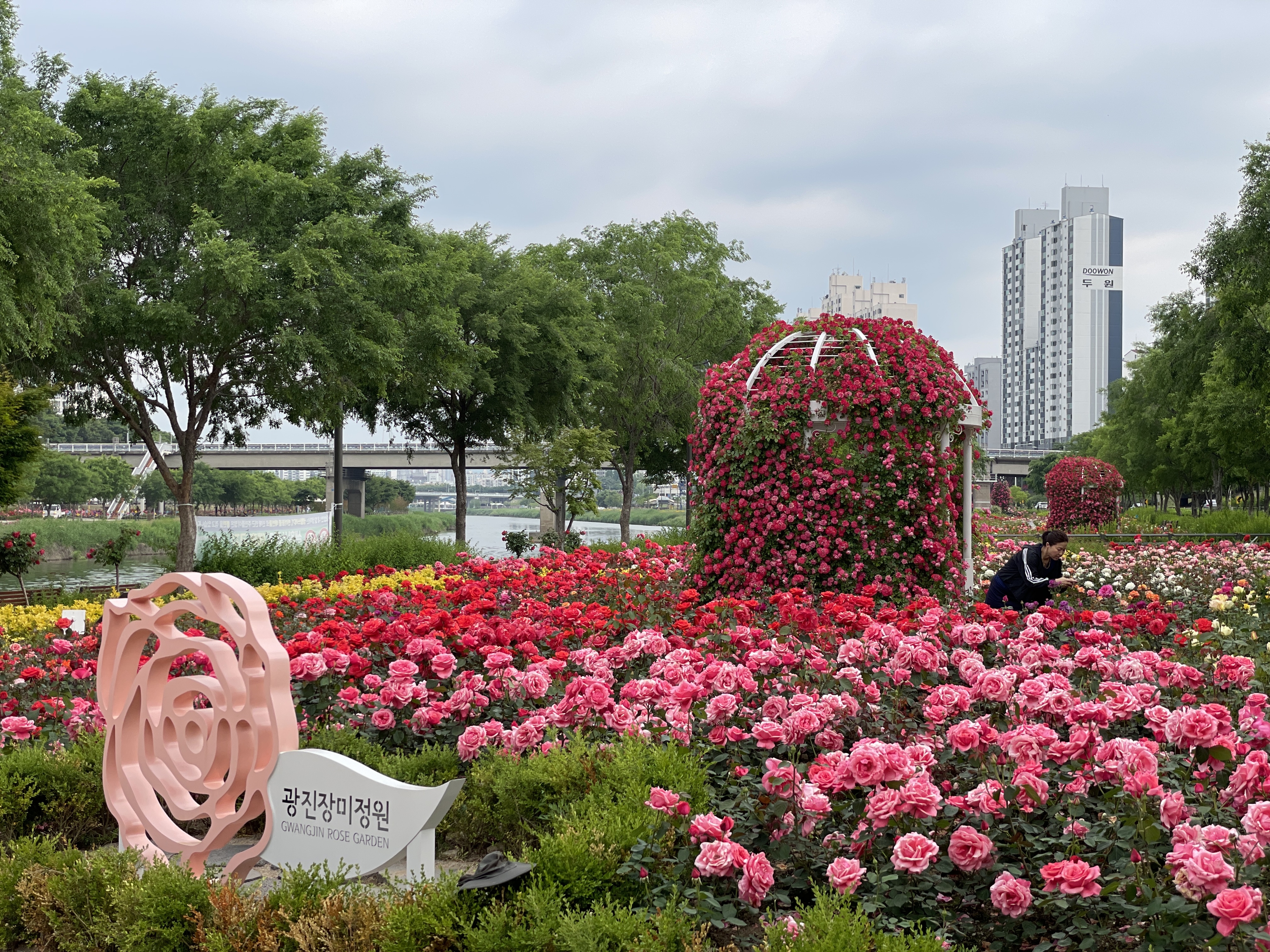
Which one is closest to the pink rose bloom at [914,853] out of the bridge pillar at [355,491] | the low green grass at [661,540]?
the low green grass at [661,540]

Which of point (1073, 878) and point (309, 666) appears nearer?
point (1073, 878)

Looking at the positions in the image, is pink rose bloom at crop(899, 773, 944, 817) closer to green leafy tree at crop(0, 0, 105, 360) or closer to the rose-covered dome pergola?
the rose-covered dome pergola

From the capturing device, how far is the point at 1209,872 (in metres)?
2.59

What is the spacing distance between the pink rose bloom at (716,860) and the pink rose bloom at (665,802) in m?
0.34

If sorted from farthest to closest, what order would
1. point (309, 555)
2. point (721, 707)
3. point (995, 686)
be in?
point (309, 555) → point (721, 707) → point (995, 686)

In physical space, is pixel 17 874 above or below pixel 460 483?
below

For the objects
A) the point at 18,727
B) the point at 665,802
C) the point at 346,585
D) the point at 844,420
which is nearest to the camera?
the point at 665,802

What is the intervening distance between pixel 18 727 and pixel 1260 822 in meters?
5.83

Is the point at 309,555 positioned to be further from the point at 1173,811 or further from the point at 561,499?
the point at 1173,811

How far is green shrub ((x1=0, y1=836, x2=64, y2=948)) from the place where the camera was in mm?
4082

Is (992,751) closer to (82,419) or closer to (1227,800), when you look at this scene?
(1227,800)

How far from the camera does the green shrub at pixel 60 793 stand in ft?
16.8

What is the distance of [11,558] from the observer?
1588 centimetres

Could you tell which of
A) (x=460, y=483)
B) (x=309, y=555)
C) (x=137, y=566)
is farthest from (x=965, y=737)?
(x=137, y=566)
